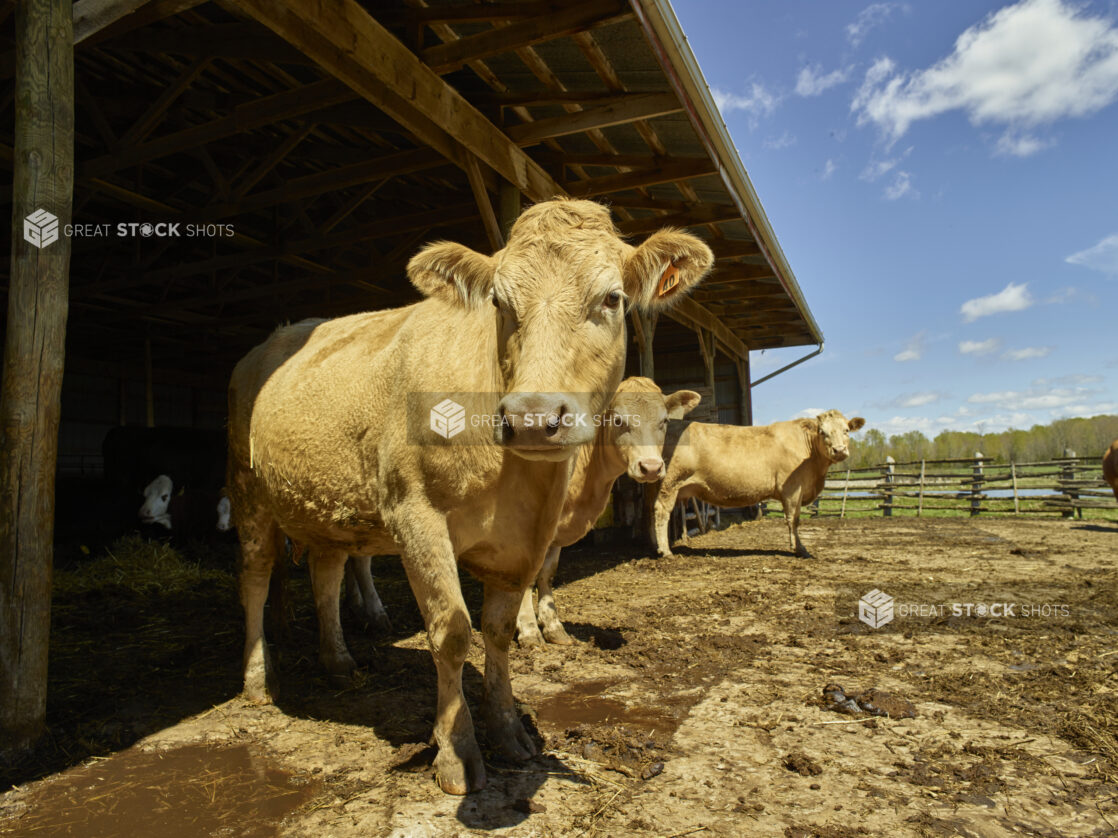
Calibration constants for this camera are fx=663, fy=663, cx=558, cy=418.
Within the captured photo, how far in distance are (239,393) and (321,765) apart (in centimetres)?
251

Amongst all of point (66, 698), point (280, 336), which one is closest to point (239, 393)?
point (280, 336)

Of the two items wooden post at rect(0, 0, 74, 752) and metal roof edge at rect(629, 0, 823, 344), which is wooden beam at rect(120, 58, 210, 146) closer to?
wooden post at rect(0, 0, 74, 752)

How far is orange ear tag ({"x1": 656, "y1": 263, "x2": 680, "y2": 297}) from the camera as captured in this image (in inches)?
116

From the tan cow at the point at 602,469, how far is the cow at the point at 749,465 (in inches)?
179

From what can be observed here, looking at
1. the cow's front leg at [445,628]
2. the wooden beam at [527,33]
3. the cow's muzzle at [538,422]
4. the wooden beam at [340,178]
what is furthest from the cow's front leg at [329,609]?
the wooden beam at [340,178]

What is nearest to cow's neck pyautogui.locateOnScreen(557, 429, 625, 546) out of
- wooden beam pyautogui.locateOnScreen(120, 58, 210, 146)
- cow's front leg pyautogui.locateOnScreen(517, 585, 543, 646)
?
cow's front leg pyautogui.locateOnScreen(517, 585, 543, 646)

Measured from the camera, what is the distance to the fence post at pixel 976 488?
1933 cm

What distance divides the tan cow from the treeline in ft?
189

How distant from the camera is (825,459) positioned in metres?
11.4

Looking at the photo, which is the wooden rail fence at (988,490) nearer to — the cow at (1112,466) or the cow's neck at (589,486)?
the cow at (1112,466)

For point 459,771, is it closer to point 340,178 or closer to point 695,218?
point 340,178

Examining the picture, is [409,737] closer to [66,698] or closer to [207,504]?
[66,698]

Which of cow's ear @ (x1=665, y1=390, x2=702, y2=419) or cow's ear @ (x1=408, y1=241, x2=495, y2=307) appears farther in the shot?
cow's ear @ (x1=665, y1=390, x2=702, y2=419)

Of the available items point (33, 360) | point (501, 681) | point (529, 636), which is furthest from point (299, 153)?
point (501, 681)
